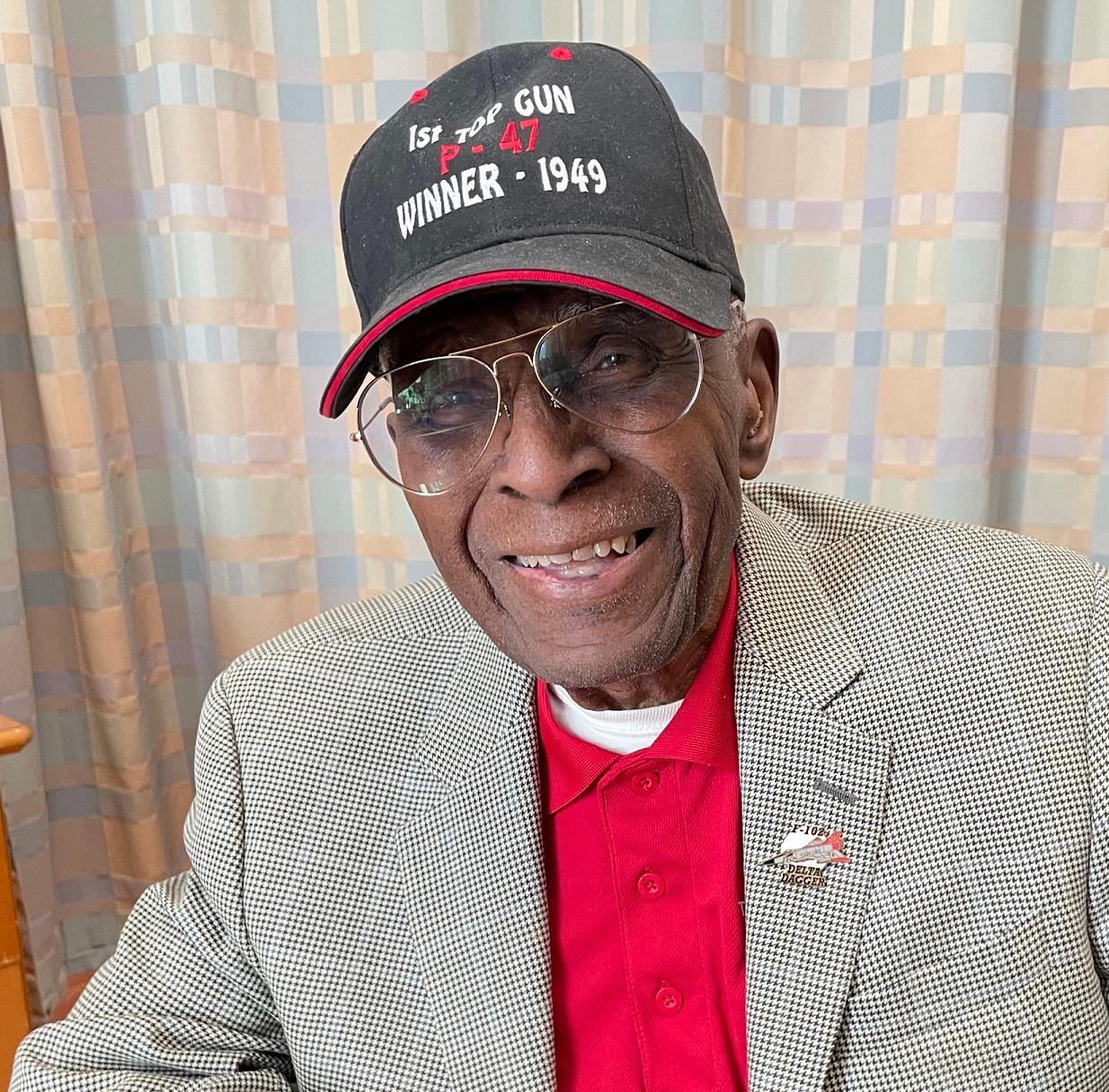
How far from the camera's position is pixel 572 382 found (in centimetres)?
85

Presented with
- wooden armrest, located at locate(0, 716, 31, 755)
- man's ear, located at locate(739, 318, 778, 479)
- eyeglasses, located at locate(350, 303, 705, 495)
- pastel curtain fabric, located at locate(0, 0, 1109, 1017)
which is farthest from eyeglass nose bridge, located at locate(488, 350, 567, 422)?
pastel curtain fabric, located at locate(0, 0, 1109, 1017)

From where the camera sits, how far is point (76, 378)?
1.71 meters

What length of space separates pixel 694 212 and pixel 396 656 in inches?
21.7

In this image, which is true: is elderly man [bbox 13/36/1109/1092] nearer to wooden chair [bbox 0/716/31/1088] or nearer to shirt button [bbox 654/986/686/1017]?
shirt button [bbox 654/986/686/1017]

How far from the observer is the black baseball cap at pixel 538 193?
0.80 m

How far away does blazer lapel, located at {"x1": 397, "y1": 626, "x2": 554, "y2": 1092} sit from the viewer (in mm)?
982

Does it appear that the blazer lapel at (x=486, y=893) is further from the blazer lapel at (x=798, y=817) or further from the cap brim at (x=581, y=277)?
the cap brim at (x=581, y=277)

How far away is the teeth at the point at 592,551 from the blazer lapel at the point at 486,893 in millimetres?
218

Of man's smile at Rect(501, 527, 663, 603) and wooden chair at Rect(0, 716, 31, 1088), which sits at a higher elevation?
man's smile at Rect(501, 527, 663, 603)

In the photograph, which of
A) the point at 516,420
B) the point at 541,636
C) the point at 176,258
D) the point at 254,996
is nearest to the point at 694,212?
the point at 516,420

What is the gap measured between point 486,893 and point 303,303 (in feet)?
3.80

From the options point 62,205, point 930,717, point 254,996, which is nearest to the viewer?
point 930,717

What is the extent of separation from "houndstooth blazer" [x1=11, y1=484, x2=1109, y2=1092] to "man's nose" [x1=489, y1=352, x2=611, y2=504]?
281mm

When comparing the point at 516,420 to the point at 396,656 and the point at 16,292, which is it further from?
the point at 16,292
